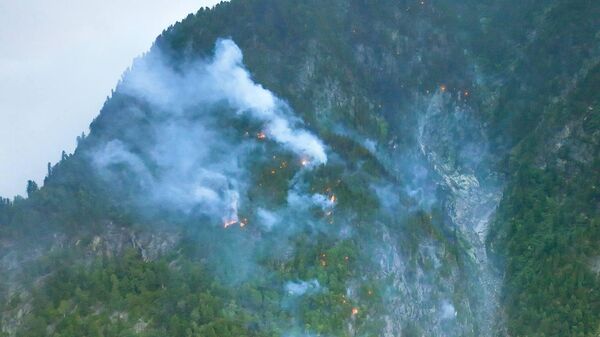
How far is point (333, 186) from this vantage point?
153 metres

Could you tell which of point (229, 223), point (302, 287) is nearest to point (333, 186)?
point (229, 223)

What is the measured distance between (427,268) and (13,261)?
2501 inches

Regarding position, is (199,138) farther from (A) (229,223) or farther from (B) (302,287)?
(B) (302,287)

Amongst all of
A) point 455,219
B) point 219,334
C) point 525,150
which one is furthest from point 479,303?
point 219,334

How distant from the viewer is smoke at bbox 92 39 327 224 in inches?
5965

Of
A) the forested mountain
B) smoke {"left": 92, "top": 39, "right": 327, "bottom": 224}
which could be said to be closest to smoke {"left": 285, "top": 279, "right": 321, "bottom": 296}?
the forested mountain

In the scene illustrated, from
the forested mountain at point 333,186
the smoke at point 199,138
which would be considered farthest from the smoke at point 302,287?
the smoke at point 199,138

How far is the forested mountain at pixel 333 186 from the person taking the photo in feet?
444

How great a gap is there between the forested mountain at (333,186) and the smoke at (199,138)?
1.19ft

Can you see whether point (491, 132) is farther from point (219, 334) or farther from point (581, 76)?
point (219, 334)

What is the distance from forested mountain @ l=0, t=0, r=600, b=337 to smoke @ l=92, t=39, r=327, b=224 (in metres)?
0.36

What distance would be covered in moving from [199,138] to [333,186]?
25777mm

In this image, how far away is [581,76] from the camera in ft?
575

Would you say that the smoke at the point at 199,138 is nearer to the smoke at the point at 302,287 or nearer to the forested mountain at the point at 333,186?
the forested mountain at the point at 333,186
